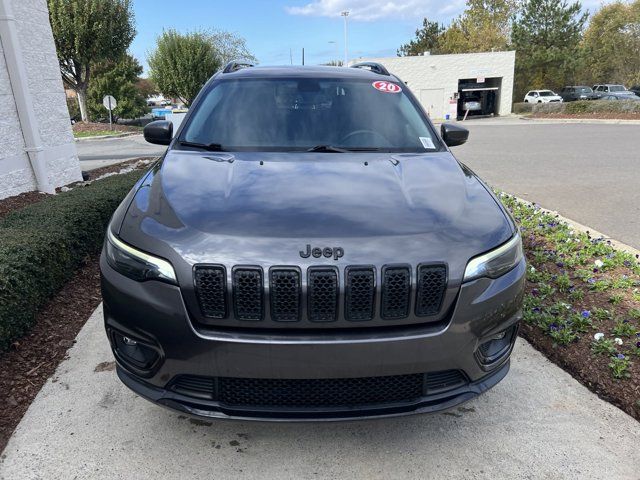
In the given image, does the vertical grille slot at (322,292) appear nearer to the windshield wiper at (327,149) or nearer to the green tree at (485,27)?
the windshield wiper at (327,149)

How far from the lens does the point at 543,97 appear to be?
147ft

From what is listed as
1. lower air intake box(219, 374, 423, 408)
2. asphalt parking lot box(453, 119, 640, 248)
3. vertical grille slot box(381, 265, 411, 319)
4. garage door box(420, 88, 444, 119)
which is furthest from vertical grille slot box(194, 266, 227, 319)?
garage door box(420, 88, 444, 119)

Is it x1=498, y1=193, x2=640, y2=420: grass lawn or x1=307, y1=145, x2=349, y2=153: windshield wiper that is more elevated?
x1=307, y1=145, x2=349, y2=153: windshield wiper

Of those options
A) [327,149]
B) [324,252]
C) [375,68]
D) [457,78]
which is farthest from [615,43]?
[324,252]

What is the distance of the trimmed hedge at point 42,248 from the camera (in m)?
3.05

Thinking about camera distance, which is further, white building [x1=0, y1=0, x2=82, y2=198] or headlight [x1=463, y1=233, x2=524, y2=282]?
white building [x1=0, y1=0, x2=82, y2=198]

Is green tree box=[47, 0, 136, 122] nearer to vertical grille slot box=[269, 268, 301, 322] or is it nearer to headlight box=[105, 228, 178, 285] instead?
headlight box=[105, 228, 178, 285]

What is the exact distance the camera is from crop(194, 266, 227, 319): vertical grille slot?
1.89 metres

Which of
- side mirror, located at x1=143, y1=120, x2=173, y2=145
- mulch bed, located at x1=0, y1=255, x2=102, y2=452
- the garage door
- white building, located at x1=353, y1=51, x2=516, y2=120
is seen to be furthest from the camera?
the garage door

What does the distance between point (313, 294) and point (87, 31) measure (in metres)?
28.8

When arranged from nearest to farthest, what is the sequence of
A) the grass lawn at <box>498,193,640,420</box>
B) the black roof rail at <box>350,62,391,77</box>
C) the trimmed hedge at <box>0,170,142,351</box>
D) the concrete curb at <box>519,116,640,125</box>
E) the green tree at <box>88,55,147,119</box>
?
the grass lawn at <box>498,193,640,420</box>, the trimmed hedge at <box>0,170,142,351</box>, the black roof rail at <box>350,62,391,77</box>, the concrete curb at <box>519,116,640,125</box>, the green tree at <box>88,55,147,119</box>

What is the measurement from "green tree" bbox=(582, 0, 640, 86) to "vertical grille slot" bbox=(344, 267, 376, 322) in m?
56.7

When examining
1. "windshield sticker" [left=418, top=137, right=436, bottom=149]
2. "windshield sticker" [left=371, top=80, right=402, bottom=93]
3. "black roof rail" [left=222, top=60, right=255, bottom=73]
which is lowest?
"windshield sticker" [left=418, top=137, right=436, bottom=149]

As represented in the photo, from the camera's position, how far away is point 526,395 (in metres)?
2.75
